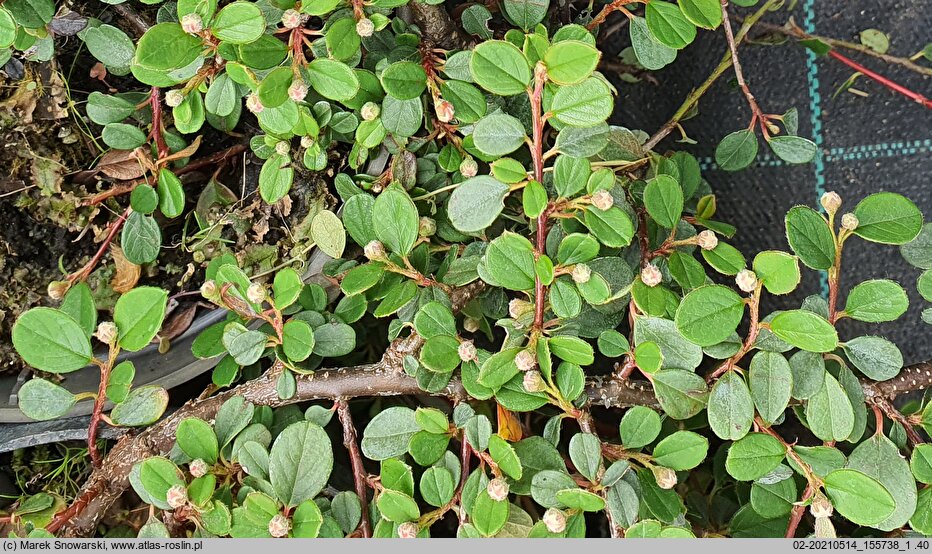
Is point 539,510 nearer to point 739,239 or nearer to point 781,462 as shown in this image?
point 781,462

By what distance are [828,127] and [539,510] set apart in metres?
0.98

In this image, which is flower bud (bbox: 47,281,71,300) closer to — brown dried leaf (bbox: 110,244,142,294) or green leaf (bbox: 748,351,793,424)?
brown dried leaf (bbox: 110,244,142,294)

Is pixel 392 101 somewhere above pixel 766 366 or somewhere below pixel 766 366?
above

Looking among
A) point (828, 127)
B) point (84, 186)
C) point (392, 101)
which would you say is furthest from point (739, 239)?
point (84, 186)

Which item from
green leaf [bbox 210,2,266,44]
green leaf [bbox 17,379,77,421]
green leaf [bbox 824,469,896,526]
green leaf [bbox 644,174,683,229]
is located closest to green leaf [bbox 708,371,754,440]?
green leaf [bbox 824,469,896,526]

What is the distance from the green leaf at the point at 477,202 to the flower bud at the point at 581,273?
106 mm

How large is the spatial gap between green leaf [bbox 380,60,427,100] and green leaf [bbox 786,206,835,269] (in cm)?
46

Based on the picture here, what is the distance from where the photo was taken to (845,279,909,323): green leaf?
78 cm

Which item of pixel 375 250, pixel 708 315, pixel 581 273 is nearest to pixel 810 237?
pixel 708 315

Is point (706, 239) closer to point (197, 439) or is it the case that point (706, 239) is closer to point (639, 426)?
point (639, 426)

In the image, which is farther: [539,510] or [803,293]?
[803,293]

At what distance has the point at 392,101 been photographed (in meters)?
0.88

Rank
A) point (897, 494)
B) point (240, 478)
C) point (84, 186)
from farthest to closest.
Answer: point (84, 186), point (240, 478), point (897, 494)

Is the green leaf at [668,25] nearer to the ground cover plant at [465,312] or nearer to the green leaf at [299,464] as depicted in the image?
the ground cover plant at [465,312]
